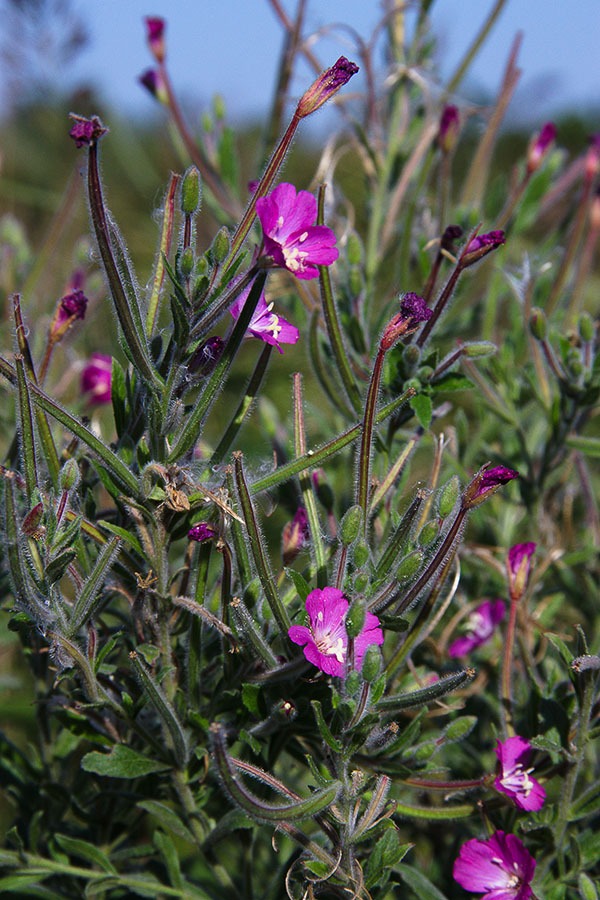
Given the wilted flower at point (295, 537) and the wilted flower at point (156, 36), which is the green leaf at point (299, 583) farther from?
the wilted flower at point (156, 36)

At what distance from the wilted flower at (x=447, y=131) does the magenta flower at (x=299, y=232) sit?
78 centimetres

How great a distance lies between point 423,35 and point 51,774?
165cm

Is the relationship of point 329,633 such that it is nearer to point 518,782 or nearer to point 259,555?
point 259,555

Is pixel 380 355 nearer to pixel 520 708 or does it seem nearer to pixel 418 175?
pixel 520 708

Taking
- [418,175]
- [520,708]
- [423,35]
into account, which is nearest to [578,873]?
[520,708]

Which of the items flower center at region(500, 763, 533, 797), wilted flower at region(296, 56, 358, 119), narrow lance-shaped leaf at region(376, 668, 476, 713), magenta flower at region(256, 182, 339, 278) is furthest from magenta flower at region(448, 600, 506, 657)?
wilted flower at region(296, 56, 358, 119)

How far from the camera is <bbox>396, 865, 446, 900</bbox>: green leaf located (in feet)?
3.34

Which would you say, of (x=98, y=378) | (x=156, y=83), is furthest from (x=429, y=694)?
(x=156, y=83)

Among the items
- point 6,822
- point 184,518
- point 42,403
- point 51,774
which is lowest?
point 6,822

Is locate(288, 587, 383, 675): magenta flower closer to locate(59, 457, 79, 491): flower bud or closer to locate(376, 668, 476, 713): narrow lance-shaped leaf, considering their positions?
locate(376, 668, 476, 713): narrow lance-shaped leaf

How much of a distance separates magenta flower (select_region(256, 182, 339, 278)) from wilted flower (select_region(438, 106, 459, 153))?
2.54 feet

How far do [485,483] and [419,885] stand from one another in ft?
1.76

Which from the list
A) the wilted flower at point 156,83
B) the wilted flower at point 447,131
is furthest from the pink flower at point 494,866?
the wilted flower at point 156,83

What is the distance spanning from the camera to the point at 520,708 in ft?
4.16
